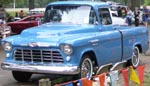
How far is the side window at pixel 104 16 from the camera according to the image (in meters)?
10.9

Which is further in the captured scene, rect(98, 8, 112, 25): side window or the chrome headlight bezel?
rect(98, 8, 112, 25): side window

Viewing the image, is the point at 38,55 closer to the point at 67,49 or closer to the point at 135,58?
the point at 67,49

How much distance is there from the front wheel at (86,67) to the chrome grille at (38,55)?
21.3 inches

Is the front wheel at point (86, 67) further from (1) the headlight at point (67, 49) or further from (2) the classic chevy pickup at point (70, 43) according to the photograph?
(1) the headlight at point (67, 49)

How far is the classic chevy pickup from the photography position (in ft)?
29.7

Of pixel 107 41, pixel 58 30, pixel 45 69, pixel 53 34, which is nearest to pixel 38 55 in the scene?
pixel 45 69

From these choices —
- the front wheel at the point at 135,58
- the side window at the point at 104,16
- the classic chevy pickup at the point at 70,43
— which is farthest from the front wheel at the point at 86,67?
the front wheel at the point at 135,58

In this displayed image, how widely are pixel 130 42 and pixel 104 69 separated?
5.41 ft

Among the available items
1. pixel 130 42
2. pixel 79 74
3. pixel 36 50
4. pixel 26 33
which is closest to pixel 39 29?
pixel 26 33

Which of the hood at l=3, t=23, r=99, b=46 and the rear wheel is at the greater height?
the hood at l=3, t=23, r=99, b=46

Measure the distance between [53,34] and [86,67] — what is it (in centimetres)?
106

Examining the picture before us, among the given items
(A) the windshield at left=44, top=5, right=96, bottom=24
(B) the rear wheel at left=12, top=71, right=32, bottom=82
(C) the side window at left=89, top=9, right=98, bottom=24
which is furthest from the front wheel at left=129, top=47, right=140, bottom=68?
(B) the rear wheel at left=12, top=71, right=32, bottom=82

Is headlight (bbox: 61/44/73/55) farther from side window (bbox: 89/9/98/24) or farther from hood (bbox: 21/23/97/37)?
side window (bbox: 89/9/98/24)

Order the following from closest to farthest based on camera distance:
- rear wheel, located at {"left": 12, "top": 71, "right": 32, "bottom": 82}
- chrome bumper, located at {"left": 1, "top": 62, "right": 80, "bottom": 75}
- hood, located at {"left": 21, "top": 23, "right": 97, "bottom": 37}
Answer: chrome bumper, located at {"left": 1, "top": 62, "right": 80, "bottom": 75} → hood, located at {"left": 21, "top": 23, "right": 97, "bottom": 37} → rear wheel, located at {"left": 12, "top": 71, "right": 32, "bottom": 82}
